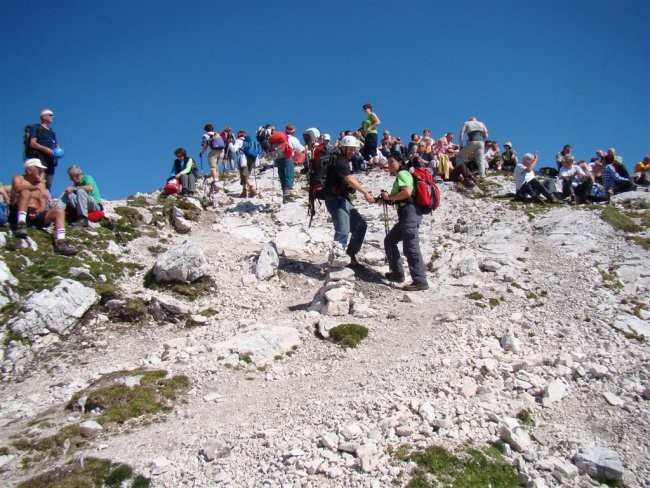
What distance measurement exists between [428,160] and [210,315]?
15.3 meters

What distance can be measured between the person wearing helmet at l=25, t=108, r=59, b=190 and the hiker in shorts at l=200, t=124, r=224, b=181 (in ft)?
21.4

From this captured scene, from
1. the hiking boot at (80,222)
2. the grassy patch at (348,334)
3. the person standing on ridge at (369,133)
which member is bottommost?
the grassy patch at (348,334)

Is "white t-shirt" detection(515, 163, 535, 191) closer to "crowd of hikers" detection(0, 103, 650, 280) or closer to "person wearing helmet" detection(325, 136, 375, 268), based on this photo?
"crowd of hikers" detection(0, 103, 650, 280)

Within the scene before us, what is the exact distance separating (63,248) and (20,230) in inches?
38.7

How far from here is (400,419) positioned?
228 inches

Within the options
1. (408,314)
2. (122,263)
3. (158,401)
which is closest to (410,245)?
(408,314)

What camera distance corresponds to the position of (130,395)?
654 centimetres

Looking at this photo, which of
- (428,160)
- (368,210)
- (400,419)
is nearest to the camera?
(400,419)

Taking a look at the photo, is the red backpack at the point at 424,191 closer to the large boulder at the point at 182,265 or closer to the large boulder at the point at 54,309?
the large boulder at the point at 182,265

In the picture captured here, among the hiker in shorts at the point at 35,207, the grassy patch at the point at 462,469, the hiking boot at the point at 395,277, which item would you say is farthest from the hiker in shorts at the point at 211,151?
the grassy patch at the point at 462,469

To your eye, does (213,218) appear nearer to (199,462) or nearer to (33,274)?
(33,274)

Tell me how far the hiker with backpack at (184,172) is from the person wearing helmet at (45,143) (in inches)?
199

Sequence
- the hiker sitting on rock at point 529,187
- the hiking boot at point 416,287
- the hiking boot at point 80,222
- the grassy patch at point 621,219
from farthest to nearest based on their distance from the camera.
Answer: the hiker sitting on rock at point 529,187
the grassy patch at point 621,219
the hiking boot at point 80,222
the hiking boot at point 416,287

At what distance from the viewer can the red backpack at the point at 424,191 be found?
10383 millimetres
